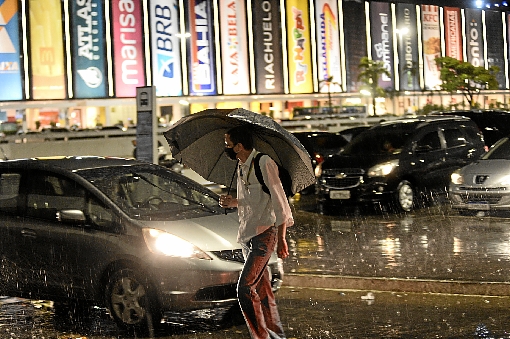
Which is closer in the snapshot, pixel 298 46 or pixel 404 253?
pixel 404 253

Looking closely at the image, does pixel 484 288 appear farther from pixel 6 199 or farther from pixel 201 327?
pixel 6 199

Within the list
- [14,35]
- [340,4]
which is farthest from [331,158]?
[340,4]

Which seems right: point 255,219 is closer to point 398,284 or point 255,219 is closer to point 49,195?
point 49,195

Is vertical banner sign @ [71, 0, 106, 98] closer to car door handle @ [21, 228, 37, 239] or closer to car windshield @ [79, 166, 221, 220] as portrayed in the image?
car windshield @ [79, 166, 221, 220]

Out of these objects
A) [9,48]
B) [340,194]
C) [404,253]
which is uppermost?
[9,48]

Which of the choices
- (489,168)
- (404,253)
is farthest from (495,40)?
(404,253)

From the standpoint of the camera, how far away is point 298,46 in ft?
202

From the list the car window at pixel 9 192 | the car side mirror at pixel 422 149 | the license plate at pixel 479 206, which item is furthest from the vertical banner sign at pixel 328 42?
the car window at pixel 9 192

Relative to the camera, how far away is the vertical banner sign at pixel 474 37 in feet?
243

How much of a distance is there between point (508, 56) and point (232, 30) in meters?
31.1

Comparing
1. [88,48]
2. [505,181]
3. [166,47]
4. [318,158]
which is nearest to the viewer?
[505,181]

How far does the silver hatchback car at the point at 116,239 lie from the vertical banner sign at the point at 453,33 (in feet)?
219

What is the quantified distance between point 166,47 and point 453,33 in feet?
94.4

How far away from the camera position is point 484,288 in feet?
28.9
